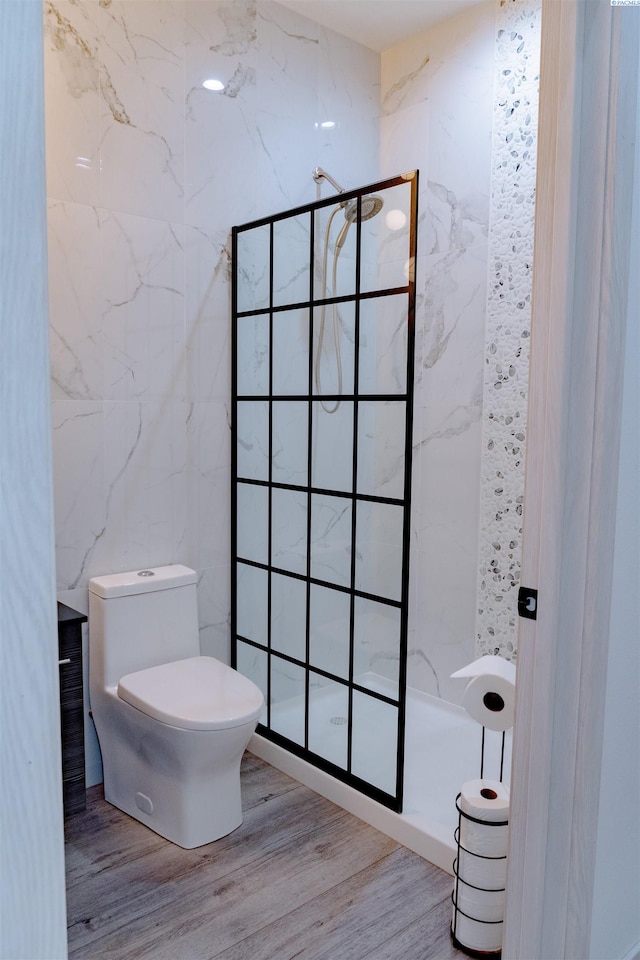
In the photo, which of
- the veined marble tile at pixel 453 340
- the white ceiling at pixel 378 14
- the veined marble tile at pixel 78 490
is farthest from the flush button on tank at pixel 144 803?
the white ceiling at pixel 378 14

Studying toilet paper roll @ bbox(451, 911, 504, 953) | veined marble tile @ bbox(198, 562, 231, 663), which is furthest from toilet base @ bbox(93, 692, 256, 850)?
toilet paper roll @ bbox(451, 911, 504, 953)

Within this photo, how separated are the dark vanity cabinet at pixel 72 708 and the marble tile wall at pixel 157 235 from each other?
18 cm

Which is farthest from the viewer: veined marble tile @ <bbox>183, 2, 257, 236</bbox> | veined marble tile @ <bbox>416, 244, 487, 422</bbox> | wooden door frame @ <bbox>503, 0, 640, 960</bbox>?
veined marble tile @ <bbox>416, 244, 487, 422</bbox>

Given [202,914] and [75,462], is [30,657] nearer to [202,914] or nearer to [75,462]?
[202,914]

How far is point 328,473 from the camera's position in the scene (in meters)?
2.44

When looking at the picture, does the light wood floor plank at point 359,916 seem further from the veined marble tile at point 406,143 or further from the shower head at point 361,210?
the veined marble tile at point 406,143

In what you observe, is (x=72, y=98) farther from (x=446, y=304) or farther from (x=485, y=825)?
(x=485, y=825)

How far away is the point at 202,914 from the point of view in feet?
6.18

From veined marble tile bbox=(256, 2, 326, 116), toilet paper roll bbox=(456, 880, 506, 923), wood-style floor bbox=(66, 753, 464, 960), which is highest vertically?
veined marble tile bbox=(256, 2, 326, 116)

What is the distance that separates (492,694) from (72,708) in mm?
1317

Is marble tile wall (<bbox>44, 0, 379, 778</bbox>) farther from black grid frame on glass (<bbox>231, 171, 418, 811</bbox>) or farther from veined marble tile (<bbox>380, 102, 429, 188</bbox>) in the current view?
veined marble tile (<bbox>380, 102, 429, 188</bbox>)

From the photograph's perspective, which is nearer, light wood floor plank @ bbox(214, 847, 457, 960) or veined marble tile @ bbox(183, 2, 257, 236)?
light wood floor plank @ bbox(214, 847, 457, 960)

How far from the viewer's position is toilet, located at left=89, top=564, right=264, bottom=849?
2.10 meters

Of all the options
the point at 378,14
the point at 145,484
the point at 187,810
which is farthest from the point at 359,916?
the point at 378,14
